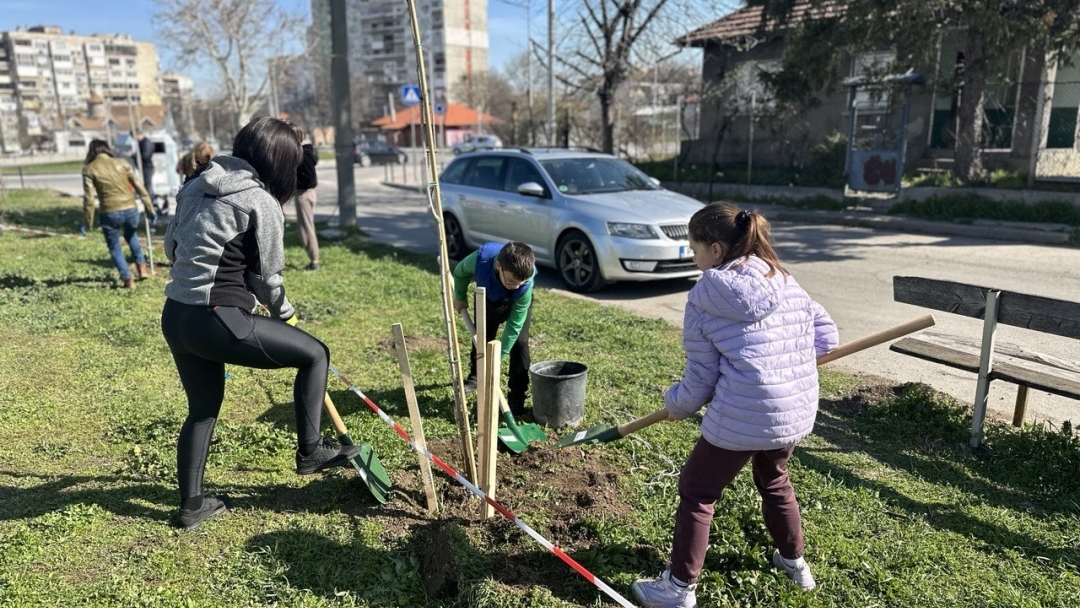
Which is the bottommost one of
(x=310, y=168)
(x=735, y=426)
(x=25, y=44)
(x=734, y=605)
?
(x=734, y=605)

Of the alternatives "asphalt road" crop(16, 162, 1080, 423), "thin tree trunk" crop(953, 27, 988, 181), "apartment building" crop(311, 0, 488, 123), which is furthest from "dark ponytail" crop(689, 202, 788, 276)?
"apartment building" crop(311, 0, 488, 123)

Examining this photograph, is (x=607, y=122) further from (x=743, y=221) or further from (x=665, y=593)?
(x=665, y=593)

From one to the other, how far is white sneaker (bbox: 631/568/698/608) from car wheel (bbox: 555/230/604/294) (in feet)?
18.9

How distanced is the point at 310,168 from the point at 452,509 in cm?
185

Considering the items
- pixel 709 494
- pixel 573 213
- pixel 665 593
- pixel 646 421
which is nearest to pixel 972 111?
pixel 573 213

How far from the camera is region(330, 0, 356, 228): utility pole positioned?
12.4 meters

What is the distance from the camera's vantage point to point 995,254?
1043 centimetres

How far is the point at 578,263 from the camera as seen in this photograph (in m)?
8.62

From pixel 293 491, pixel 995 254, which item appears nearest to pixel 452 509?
pixel 293 491

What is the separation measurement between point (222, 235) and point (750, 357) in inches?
79.7

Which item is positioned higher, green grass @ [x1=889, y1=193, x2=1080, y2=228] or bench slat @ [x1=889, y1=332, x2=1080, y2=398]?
green grass @ [x1=889, y1=193, x2=1080, y2=228]

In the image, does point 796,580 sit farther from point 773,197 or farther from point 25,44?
point 25,44

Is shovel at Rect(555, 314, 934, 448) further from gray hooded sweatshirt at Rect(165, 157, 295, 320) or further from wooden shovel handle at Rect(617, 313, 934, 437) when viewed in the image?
gray hooded sweatshirt at Rect(165, 157, 295, 320)

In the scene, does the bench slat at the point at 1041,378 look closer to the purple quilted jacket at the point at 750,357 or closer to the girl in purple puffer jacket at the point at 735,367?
the girl in purple puffer jacket at the point at 735,367
